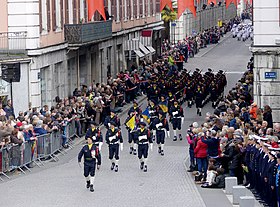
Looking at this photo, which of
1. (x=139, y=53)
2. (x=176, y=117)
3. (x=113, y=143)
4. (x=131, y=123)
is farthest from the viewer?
(x=139, y=53)

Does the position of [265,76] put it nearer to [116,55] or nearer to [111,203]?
[111,203]

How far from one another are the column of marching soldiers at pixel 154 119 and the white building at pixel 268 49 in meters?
3.48

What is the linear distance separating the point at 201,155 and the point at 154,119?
6.69 meters

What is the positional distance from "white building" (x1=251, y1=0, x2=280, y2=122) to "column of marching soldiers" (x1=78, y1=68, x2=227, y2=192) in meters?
3.48

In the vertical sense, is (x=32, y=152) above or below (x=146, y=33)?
below

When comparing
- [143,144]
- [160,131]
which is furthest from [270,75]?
[143,144]

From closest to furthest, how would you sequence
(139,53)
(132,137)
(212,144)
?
(212,144) < (132,137) < (139,53)

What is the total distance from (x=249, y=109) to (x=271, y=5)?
405cm

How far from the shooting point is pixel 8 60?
137 feet

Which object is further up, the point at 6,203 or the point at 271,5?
the point at 271,5

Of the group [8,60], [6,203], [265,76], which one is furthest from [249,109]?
[6,203]

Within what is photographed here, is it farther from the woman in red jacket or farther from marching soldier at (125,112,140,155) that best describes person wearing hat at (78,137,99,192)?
marching soldier at (125,112,140,155)

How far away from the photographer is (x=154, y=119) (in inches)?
1490

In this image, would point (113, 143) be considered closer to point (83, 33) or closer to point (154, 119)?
point (154, 119)
